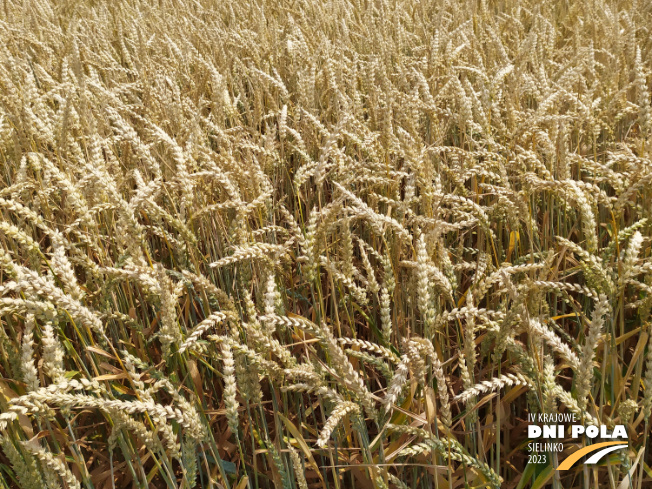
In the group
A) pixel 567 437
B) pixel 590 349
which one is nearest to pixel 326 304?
pixel 567 437

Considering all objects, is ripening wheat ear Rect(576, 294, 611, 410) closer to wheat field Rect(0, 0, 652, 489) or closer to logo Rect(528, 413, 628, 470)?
wheat field Rect(0, 0, 652, 489)

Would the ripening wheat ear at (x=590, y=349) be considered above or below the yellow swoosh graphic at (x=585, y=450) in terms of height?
above

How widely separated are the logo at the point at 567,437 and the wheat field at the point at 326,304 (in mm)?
32

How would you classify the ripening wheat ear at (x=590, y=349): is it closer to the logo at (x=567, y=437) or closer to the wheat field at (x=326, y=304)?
the wheat field at (x=326, y=304)

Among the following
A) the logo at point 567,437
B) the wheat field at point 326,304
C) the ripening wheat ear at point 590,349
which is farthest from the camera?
the logo at point 567,437

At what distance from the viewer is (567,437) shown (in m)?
1.28

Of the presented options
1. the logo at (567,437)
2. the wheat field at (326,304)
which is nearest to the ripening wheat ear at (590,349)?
the wheat field at (326,304)

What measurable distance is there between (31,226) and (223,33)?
171 centimetres

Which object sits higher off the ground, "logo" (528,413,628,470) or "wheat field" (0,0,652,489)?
"wheat field" (0,0,652,489)

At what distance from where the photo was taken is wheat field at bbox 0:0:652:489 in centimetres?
93

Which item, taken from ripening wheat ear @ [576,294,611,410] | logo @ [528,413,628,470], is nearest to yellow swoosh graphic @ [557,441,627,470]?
logo @ [528,413,628,470]

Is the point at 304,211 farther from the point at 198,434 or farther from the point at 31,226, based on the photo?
the point at 198,434

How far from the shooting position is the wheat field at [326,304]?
0.93 metres

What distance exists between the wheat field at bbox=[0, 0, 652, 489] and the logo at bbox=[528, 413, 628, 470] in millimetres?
32
